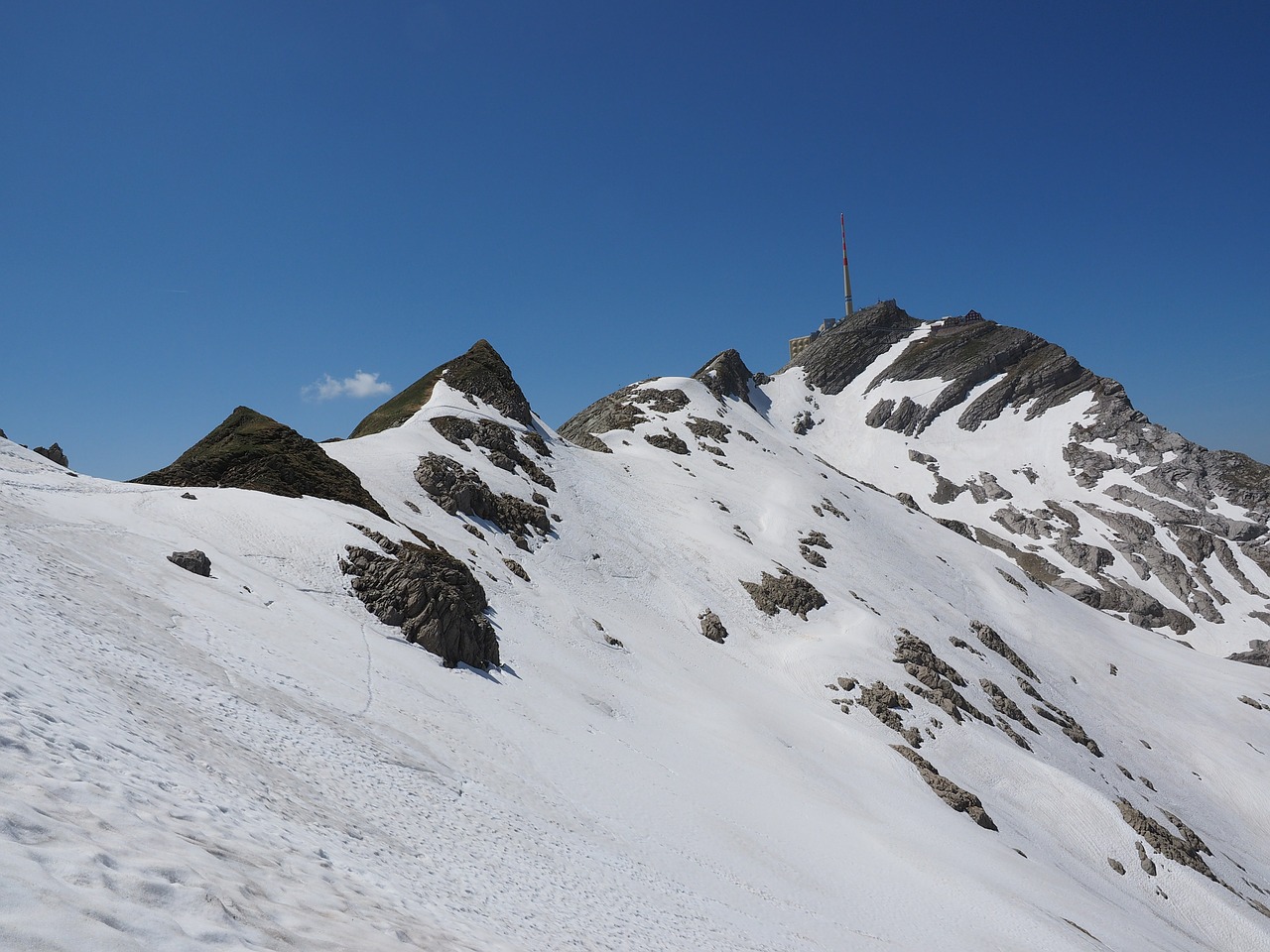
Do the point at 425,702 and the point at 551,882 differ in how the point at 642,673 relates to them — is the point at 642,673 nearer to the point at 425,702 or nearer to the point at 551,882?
the point at 425,702

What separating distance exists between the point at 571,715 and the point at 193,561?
1568cm

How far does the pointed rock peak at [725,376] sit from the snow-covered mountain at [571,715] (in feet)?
106

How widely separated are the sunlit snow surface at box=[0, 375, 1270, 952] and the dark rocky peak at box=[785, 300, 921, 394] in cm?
11488

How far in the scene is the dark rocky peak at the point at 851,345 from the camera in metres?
172

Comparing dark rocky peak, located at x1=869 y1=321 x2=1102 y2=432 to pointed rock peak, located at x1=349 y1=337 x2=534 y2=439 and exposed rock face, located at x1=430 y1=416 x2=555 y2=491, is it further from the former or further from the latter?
exposed rock face, located at x1=430 y1=416 x2=555 y2=491

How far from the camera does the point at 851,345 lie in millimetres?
176625

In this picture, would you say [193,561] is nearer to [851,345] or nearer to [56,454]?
[56,454]

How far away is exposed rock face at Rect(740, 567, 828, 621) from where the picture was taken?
55344 millimetres

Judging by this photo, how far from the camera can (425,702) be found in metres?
21.2

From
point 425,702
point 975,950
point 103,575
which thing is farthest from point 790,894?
point 103,575

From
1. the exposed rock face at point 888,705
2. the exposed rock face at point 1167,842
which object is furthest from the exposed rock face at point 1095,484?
the exposed rock face at point 888,705

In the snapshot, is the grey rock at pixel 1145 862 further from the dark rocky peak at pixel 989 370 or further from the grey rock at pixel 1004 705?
the dark rocky peak at pixel 989 370

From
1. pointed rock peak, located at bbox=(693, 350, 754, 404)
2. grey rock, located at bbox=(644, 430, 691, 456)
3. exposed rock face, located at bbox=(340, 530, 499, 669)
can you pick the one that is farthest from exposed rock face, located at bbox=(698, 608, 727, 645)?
pointed rock peak, located at bbox=(693, 350, 754, 404)

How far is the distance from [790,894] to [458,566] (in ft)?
68.8
